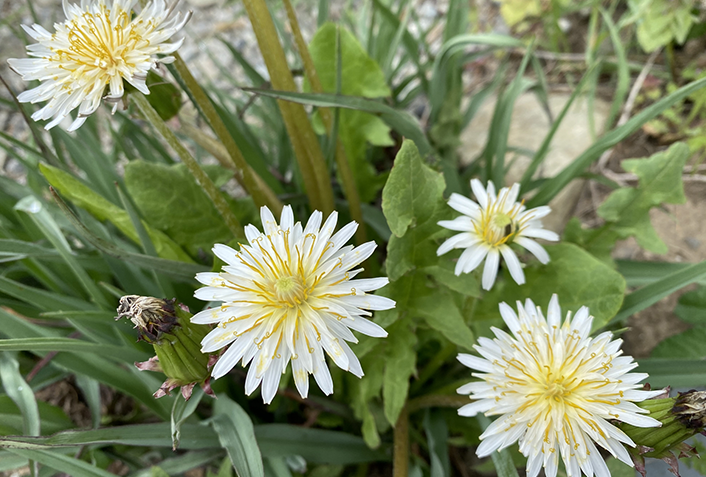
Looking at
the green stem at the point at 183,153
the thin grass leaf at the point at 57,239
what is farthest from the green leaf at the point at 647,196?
the thin grass leaf at the point at 57,239

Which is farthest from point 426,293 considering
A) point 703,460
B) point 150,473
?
point 150,473

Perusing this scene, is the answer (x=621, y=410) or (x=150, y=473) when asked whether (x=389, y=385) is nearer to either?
(x=621, y=410)

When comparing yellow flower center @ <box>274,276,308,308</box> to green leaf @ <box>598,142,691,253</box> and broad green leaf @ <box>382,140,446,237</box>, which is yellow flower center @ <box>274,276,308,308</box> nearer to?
broad green leaf @ <box>382,140,446,237</box>

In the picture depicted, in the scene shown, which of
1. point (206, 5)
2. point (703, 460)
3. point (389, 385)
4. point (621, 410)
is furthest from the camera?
point (206, 5)

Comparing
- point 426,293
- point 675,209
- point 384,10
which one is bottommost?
point 426,293

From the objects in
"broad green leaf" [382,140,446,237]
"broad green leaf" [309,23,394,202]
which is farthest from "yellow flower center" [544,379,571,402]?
"broad green leaf" [309,23,394,202]

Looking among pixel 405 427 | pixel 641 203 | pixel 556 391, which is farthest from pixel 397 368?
pixel 641 203

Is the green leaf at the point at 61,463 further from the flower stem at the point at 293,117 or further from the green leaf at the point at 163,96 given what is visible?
the flower stem at the point at 293,117

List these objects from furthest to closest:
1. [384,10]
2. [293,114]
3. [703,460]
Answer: [384,10], [293,114], [703,460]
